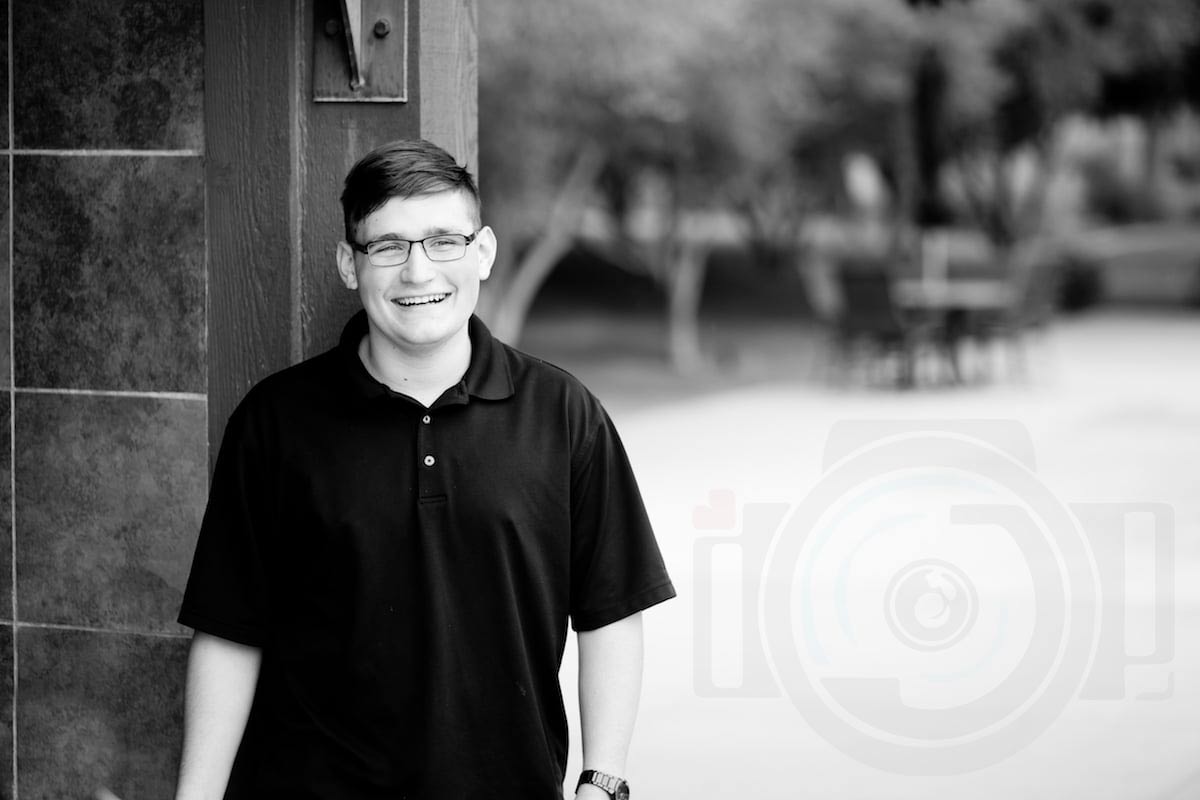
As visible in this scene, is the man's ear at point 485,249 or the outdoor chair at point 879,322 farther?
the outdoor chair at point 879,322

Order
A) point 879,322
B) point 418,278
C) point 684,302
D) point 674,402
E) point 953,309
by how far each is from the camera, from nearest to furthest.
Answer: point 418,278, point 674,402, point 879,322, point 953,309, point 684,302

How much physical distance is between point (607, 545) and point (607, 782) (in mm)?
394

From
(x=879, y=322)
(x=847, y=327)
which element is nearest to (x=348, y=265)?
(x=879, y=322)

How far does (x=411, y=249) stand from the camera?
236cm

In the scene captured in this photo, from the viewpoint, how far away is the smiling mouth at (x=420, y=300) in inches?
92.8

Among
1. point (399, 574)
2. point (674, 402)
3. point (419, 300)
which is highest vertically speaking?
point (419, 300)

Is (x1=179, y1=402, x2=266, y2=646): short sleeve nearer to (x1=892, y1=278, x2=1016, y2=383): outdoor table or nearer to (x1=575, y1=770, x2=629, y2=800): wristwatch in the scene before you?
(x1=575, y1=770, x2=629, y2=800): wristwatch

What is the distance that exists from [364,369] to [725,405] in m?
12.9

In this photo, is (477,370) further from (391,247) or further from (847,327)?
(847,327)

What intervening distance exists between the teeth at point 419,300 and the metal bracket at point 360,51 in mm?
870

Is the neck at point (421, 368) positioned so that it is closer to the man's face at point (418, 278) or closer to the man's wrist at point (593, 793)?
the man's face at point (418, 278)

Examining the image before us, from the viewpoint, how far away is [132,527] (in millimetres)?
3439

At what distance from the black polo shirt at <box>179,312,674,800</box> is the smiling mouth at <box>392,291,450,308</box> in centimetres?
15

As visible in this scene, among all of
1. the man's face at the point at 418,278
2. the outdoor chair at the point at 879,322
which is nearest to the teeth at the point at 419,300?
the man's face at the point at 418,278
